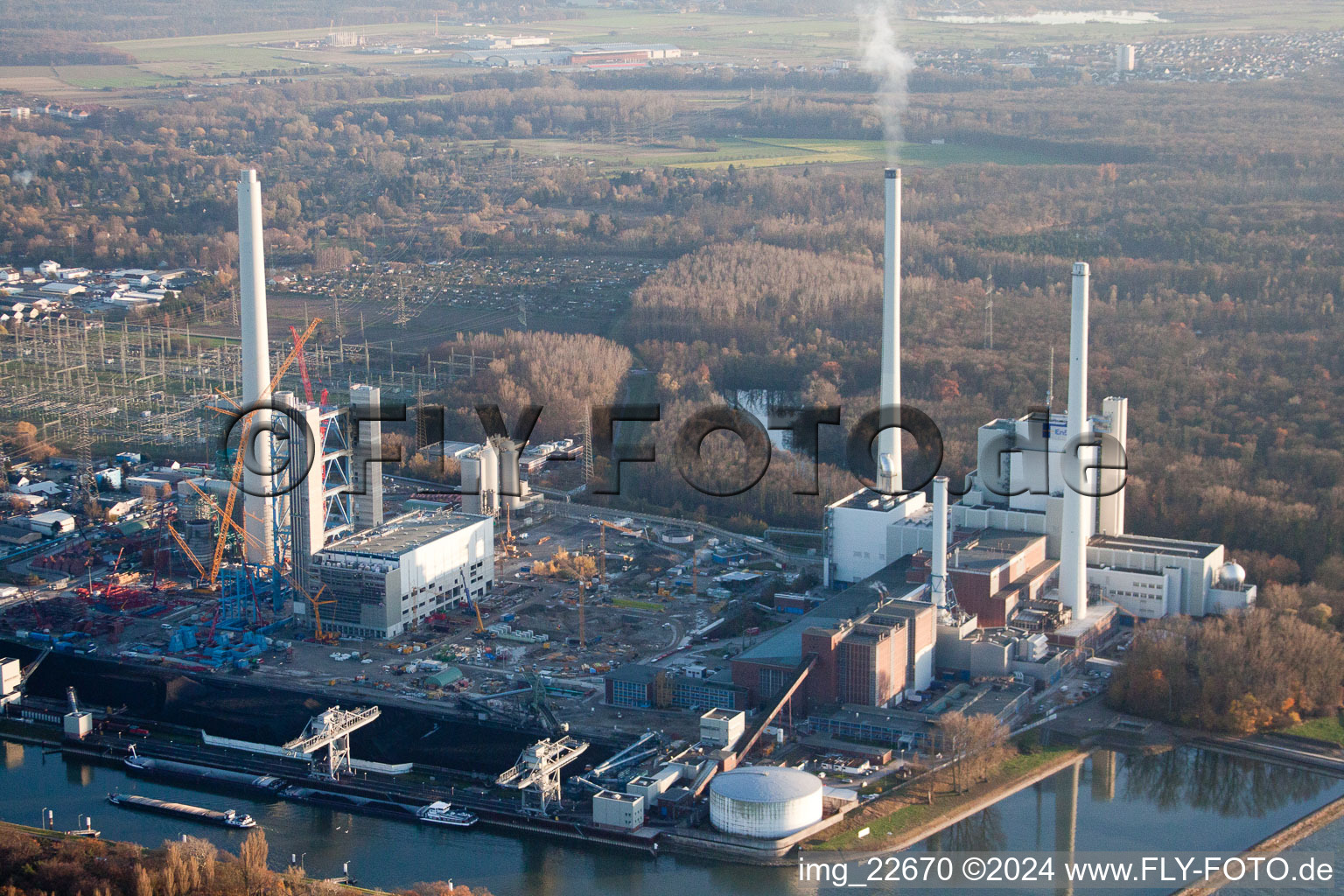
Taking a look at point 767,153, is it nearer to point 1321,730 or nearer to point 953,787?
point 1321,730

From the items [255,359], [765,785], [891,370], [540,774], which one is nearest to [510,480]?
[255,359]

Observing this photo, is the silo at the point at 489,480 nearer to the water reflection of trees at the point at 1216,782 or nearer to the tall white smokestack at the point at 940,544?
the tall white smokestack at the point at 940,544

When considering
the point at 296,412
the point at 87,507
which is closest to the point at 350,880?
the point at 296,412

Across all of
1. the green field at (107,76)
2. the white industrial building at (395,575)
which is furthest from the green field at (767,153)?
the white industrial building at (395,575)

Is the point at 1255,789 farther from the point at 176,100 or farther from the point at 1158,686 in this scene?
the point at 176,100

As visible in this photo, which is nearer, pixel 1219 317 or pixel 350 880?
pixel 350 880

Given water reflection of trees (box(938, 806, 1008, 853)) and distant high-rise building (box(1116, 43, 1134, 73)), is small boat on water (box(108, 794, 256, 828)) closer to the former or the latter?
water reflection of trees (box(938, 806, 1008, 853))

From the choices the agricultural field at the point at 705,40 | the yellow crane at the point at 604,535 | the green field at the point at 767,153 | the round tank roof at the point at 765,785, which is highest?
the agricultural field at the point at 705,40
